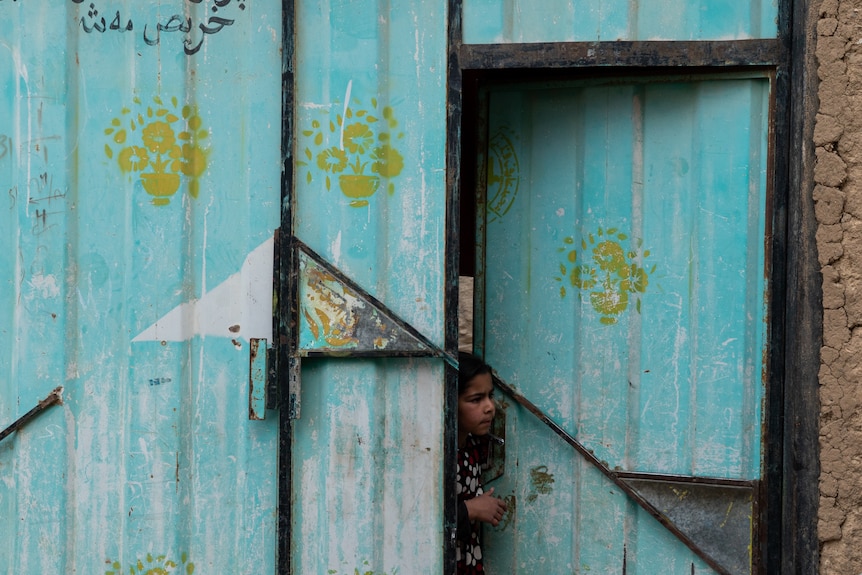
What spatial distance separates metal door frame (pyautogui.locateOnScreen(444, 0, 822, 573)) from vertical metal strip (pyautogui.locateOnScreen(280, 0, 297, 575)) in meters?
0.48

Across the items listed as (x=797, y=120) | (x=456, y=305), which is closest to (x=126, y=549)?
(x=456, y=305)

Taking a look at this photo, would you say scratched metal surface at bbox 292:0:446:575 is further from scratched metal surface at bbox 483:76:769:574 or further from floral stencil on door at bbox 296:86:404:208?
scratched metal surface at bbox 483:76:769:574

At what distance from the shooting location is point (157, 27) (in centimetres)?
260

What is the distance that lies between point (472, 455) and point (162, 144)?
1413 mm

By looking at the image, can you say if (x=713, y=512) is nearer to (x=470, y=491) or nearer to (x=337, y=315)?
(x=470, y=491)

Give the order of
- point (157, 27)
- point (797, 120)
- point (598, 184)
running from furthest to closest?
point (598, 184) < point (157, 27) < point (797, 120)

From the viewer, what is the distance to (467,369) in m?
2.72

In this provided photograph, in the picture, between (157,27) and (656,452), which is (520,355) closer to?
(656,452)

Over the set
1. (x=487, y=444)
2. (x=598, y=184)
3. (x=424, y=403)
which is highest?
(x=598, y=184)

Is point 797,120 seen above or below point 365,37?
below

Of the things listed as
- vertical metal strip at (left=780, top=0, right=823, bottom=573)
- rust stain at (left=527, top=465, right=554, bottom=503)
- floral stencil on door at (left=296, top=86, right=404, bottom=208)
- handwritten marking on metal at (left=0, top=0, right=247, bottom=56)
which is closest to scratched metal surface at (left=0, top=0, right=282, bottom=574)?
handwritten marking on metal at (left=0, top=0, right=247, bottom=56)

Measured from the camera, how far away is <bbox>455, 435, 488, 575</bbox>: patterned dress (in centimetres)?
278

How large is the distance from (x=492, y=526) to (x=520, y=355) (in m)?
0.61

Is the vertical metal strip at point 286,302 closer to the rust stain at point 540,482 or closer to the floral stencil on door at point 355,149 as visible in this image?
the floral stencil on door at point 355,149
